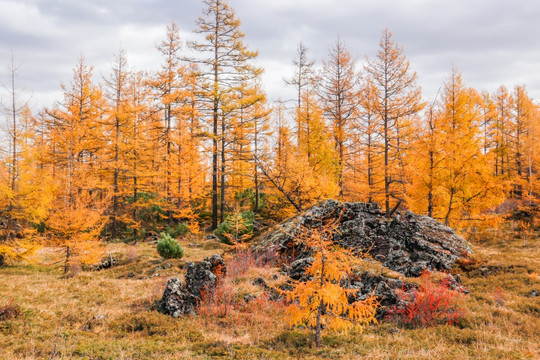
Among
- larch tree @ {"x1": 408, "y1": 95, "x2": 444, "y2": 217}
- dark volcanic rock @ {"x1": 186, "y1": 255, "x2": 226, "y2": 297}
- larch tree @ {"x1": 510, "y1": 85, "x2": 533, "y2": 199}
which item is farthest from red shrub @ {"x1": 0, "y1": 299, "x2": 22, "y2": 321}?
larch tree @ {"x1": 510, "y1": 85, "x2": 533, "y2": 199}

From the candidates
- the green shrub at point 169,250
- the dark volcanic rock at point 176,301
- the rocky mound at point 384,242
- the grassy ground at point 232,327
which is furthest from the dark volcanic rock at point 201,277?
the green shrub at point 169,250

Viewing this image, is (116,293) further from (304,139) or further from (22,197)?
(304,139)

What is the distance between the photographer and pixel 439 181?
47.5ft

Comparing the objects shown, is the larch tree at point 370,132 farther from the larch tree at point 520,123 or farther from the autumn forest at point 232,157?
the larch tree at point 520,123

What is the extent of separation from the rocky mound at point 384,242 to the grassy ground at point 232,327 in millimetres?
832

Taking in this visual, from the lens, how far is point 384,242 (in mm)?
10547

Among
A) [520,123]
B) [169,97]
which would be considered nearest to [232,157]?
[169,97]

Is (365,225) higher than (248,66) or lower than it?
lower

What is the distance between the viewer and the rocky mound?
9430 millimetres

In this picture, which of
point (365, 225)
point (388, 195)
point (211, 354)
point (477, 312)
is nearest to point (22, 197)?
point (211, 354)

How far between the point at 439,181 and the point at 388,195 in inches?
134

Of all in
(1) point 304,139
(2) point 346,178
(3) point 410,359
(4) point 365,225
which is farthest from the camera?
(2) point 346,178

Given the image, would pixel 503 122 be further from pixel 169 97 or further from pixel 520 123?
pixel 169 97

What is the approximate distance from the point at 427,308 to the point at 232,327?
14.4ft
